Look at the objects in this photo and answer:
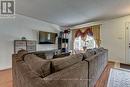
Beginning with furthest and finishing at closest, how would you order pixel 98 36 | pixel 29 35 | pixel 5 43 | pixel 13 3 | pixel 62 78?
pixel 98 36
pixel 29 35
pixel 5 43
pixel 13 3
pixel 62 78

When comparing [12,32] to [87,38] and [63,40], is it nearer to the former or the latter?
[63,40]

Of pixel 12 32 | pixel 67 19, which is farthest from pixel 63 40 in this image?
pixel 12 32

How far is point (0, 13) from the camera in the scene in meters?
3.67

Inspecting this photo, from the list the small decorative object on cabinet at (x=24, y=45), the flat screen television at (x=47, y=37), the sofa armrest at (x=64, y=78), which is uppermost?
the flat screen television at (x=47, y=37)

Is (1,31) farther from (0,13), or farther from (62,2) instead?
(62,2)

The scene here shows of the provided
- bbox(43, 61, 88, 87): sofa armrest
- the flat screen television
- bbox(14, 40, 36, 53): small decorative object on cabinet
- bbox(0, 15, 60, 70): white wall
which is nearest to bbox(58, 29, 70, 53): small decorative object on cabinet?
the flat screen television

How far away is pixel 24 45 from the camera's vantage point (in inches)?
179

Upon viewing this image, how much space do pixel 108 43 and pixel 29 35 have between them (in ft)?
13.3

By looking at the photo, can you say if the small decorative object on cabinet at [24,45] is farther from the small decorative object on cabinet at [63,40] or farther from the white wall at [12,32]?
the small decorative object on cabinet at [63,40]

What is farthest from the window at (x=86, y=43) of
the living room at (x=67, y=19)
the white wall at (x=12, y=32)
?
the white wall at (x=12, y=32)

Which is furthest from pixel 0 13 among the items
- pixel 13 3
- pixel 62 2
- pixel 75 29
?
pixel 75 29

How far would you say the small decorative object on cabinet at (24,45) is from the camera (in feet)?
14.0

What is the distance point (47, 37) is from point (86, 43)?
2.48m

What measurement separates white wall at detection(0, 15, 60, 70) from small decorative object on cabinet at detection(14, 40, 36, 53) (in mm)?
144
